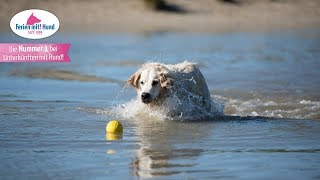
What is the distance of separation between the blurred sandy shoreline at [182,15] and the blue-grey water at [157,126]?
36.8 feet

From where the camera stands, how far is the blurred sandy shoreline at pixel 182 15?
33.2 meters

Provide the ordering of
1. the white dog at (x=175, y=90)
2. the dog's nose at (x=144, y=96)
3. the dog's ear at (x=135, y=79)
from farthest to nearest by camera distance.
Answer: the dog's ear at (x=135, y=79)
the white dog at (x=175, y=90)
the dog's nose at (x=144, y=96)

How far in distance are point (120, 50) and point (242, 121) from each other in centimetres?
1441

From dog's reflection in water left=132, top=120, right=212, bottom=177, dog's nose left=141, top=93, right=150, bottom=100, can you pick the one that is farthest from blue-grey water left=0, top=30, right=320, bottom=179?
dog's nose left=141, top=93, right=150, bottom=100

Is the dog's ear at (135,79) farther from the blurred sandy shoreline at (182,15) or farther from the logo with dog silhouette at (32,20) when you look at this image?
the blurred sandy shoreline at (182,15)

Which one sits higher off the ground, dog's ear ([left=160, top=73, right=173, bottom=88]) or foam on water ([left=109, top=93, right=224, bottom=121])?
dog's ear ([left=160, top=73, right=173, bottom=88])

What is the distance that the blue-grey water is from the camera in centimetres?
742

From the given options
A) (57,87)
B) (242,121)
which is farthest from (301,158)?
(57,87)

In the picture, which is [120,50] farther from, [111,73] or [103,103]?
[103,103]

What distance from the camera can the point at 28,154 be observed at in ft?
26.7

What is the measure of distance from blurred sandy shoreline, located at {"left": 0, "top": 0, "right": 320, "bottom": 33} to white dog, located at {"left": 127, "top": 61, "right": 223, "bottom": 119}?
21.0 meters

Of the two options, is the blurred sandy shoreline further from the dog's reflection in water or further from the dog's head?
the dog's reflection in water

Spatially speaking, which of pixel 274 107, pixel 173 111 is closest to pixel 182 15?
pixel 274 107

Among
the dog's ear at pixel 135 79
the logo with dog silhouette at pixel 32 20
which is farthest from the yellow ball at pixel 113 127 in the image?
the logo with dog silhouette at pixel 32 20
